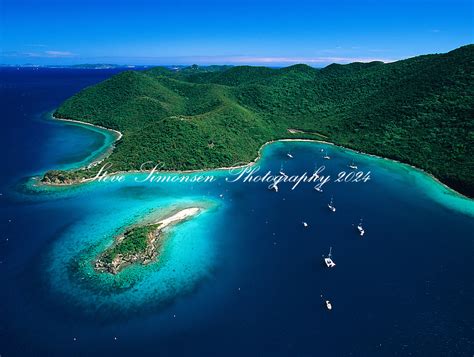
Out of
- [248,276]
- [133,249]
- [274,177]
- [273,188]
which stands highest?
[133,249]

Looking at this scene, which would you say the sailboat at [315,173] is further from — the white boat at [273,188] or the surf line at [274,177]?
the white boat at [273,188]

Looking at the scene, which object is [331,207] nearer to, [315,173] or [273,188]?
[273,188]

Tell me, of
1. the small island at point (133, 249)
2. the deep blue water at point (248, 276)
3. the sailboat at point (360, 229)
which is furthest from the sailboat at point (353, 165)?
the small island at point (133, 249)

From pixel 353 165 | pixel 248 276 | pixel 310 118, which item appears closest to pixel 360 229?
pixel 248 276

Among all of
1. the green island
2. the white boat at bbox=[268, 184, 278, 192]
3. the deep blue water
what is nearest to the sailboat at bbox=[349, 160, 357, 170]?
the green island

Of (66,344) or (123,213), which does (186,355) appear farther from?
(123,213)

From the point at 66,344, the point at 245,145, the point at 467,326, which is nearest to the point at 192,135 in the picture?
the point at 245,145
